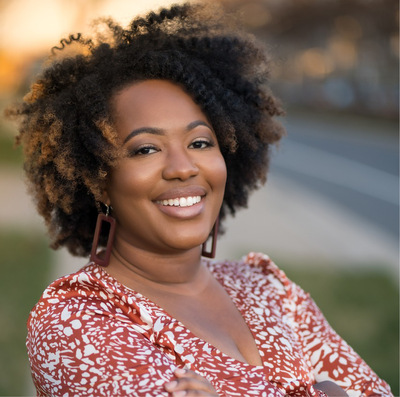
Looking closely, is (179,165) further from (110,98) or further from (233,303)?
(233,303)

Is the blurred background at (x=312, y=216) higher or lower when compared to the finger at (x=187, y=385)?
higher

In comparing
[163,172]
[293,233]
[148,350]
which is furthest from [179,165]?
[293,233]

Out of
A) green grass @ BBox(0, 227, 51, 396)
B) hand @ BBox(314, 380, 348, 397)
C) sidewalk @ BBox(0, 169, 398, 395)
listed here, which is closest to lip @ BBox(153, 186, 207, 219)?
hand @ BBox(314, 380, 348, 397)

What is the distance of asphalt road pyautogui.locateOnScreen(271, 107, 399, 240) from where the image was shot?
1222 centimetres

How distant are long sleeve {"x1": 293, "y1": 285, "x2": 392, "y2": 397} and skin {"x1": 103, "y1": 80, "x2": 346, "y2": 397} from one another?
12.3 inches

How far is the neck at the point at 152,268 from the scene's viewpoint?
276cm

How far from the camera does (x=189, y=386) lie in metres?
2.15

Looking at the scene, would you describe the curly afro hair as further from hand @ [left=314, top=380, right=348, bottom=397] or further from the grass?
the grass

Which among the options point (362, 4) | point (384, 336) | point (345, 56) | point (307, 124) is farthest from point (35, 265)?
point (345, 56)

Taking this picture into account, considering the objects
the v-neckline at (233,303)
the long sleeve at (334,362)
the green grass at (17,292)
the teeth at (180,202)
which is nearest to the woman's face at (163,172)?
the teeth at (180,202)

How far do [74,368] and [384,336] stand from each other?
4447 millimetres

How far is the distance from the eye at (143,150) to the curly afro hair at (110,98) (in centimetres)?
7

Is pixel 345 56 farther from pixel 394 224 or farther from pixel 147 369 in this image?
pixel 147 369

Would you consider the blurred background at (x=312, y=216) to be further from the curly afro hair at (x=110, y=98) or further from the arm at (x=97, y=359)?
the arm at (x=97, y=359)
